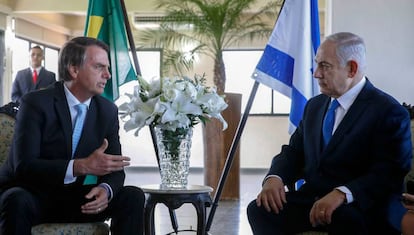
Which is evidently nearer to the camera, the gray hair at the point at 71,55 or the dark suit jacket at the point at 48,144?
the dark suit jacket at the point at 48,144

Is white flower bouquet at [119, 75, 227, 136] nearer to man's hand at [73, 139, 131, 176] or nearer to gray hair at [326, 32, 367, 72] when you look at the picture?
man's hand at [73, 139, 131, 176]

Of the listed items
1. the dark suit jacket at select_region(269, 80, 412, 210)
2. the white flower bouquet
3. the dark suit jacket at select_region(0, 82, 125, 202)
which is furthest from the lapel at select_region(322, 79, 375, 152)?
the dark suit jacket at select_region(0, 82, 125, 202)

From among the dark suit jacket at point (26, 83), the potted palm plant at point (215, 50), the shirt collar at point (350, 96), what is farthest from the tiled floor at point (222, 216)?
the dark suit jacket at point (26, 83)

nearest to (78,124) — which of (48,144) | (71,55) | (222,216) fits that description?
(48,144)

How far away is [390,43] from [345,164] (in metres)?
1.97

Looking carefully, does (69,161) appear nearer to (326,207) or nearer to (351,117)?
(326,207)

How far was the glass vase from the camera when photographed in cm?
272

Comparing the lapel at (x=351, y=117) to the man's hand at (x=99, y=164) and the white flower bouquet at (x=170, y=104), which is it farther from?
the man's hand at (x=99, y=164)

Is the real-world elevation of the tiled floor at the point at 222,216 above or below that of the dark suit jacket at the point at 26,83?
below

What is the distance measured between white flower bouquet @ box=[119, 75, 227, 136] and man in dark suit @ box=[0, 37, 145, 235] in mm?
153

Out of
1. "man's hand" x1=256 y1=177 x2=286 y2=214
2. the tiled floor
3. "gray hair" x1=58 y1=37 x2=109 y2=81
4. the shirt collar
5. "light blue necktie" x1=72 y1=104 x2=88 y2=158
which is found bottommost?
the tiled floor

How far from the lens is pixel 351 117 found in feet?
8.50

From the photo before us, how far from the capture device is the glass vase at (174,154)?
272 cm

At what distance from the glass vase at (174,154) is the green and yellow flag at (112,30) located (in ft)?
4.26
